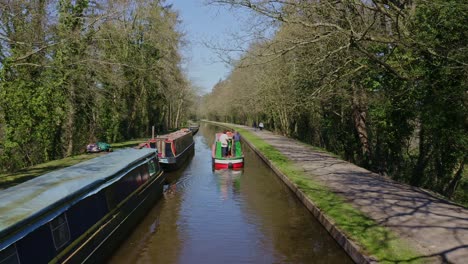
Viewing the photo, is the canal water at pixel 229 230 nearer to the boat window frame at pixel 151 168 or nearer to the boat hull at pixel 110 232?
the boat hull at pixel 110 232

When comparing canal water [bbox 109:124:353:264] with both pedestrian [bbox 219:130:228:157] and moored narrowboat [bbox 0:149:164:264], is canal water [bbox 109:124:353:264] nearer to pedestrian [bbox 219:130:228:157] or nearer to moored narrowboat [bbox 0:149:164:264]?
moored narrowboat [bbox 0:149:164:264]

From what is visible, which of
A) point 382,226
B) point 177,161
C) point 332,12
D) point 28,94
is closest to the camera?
point 382,226

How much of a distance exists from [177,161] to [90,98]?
6.29 metres

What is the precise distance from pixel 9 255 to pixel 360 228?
608 cm

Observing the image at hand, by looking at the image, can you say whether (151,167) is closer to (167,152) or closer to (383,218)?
(167,152)

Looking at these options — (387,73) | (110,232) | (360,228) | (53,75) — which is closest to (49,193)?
(110,232)

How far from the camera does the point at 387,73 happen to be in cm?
1478

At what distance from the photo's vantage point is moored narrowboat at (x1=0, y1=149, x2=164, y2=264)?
18.0 feet

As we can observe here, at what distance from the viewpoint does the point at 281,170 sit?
54.7ft

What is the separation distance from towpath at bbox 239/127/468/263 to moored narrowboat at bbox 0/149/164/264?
535cm

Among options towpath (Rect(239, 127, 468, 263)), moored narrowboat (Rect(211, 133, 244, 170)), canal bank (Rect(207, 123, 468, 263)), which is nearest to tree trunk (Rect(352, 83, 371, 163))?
towpath (Rect(239, 127, 468, 263))

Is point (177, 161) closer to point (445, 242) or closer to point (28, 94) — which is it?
point (28, 94)

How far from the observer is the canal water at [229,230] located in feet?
26.8

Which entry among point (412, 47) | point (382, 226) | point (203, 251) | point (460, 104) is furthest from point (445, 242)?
point (460, 104)
